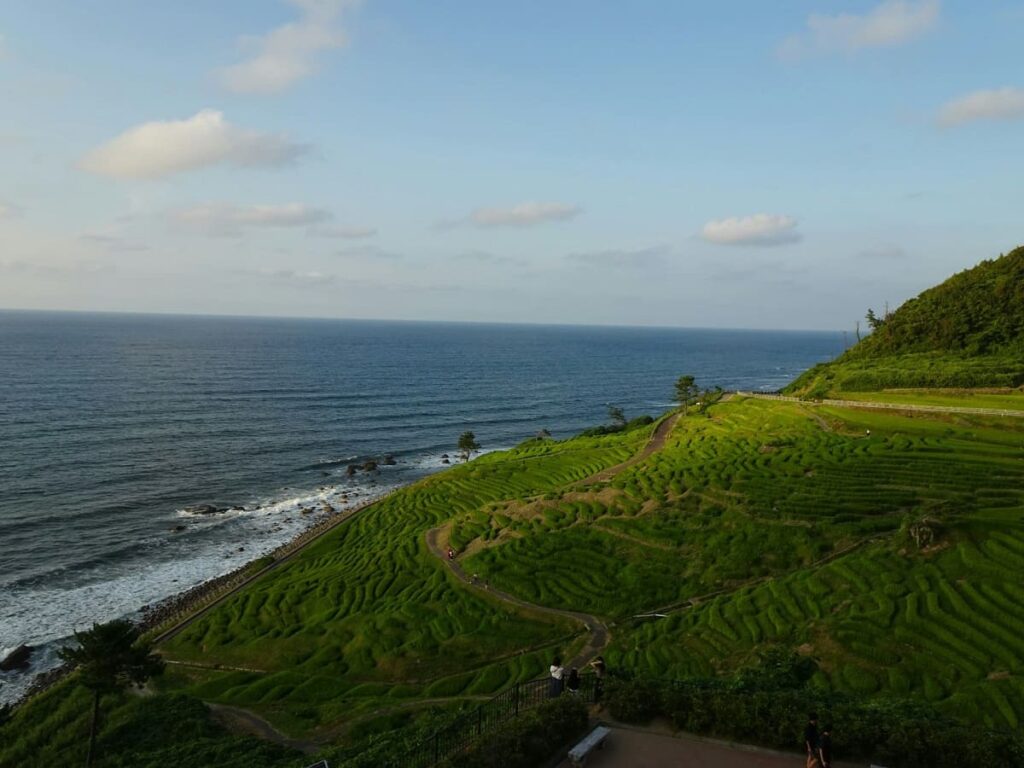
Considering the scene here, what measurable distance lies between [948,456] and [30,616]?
8135cm

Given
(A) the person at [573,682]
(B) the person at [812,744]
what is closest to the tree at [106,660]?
(A) the person at [573,682]

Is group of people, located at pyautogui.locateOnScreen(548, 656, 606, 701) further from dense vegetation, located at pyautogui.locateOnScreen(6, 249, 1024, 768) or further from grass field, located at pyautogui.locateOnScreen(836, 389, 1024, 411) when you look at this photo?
grass field, located at pyautogui.locateOnScreen(836, 389, 1024, 411)

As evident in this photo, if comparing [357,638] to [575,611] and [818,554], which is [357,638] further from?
[818,554]

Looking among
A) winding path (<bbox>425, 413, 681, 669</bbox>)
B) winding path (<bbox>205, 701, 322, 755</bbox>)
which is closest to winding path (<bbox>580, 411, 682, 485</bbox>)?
winding path (<bbox>425, 413, 681, 669</bbox>)

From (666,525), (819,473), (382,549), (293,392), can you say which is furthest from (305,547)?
(293,392)

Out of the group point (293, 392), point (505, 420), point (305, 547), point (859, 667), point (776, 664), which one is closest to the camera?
point (776, 664)

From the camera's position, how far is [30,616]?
182 ft

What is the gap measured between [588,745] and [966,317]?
12039 centimetres

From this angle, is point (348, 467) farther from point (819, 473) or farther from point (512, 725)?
point (512, 725)

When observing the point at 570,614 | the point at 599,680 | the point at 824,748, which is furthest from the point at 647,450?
the point at 824,748

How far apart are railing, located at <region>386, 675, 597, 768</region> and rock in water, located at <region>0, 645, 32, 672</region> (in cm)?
4497

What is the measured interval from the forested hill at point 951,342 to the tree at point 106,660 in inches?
3324

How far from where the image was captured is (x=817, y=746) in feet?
59.9

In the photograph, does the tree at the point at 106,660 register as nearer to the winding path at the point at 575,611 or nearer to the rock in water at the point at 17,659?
the winding path at the point at 575,611
